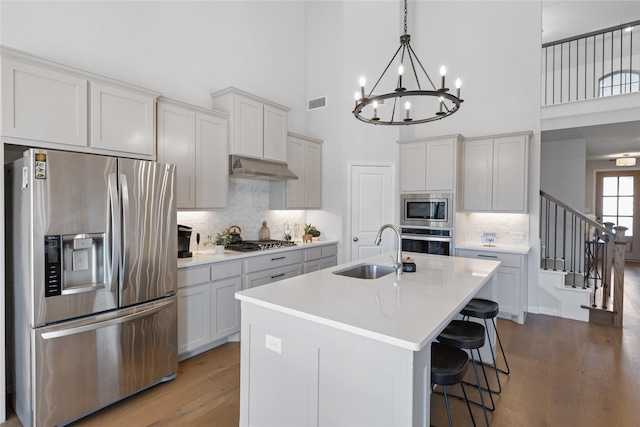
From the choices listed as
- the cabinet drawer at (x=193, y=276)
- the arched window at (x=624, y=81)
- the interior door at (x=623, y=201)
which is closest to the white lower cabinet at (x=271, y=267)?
the cabinet drawer at (x=193, y=276)

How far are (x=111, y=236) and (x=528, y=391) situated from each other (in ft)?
11.3

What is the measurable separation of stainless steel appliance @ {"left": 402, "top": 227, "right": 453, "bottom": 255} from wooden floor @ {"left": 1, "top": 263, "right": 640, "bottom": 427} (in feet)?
4.47

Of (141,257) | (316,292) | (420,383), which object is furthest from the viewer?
(141,257)

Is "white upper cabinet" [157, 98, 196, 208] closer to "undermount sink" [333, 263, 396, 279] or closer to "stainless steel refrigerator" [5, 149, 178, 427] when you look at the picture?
"stainless steel refrigerator" [5, 149, 178, 427]

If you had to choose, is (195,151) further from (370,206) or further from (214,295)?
(370,206)

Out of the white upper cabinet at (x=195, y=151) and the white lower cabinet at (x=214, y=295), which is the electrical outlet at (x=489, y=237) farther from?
the white upper cabinet at (x=195, y=151)

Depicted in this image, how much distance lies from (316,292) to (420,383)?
807 millimetres

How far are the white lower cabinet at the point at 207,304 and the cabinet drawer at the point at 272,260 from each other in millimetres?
165

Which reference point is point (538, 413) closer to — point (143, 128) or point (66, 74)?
point (143, 128)

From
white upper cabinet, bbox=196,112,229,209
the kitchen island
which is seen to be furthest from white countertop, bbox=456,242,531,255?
white upper cabinet, bbox=196,112,229,209

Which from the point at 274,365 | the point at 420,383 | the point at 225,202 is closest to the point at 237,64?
the point at 225,202

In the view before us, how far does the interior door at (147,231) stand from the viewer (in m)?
2.47

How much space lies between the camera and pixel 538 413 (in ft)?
7.93

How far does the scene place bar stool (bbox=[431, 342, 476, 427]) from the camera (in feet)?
5.85
